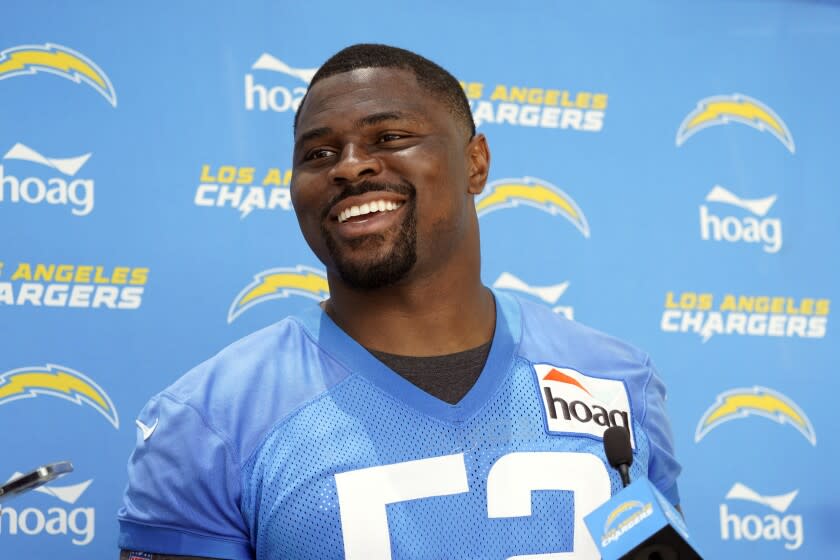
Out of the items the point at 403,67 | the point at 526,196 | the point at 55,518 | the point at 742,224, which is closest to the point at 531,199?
the point at 526,196

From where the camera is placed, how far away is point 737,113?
2.72 meters

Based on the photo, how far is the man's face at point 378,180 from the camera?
1.59 metres

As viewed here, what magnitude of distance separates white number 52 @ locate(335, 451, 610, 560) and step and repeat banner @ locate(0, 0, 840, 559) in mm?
926

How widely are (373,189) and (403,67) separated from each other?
0.26 meters

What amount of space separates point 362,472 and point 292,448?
0.10 metres

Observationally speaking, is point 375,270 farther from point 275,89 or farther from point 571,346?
point 275,89

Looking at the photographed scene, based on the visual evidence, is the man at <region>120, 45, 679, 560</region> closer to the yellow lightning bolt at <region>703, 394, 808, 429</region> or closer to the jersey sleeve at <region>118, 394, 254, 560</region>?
the jersey sleeve at <region>118, 394, 254, 560</region>

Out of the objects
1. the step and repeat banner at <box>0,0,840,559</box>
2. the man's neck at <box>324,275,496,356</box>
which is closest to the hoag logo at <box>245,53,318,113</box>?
the step and repeat banner at <box>0,0,840,559</box>

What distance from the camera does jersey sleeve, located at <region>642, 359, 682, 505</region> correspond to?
1726mm

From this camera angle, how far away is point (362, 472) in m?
1.50

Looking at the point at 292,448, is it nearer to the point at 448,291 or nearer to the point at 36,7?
the point at 448,291

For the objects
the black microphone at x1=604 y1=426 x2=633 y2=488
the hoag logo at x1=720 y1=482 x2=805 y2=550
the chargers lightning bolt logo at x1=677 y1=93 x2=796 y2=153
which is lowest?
the hoag logo at x1=720 y1=482 x2=805 y2=550

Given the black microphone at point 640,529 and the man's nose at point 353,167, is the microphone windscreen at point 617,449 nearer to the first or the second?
the black microphone at point 640,529

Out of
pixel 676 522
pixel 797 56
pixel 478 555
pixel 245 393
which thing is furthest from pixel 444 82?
pixel 797 56
